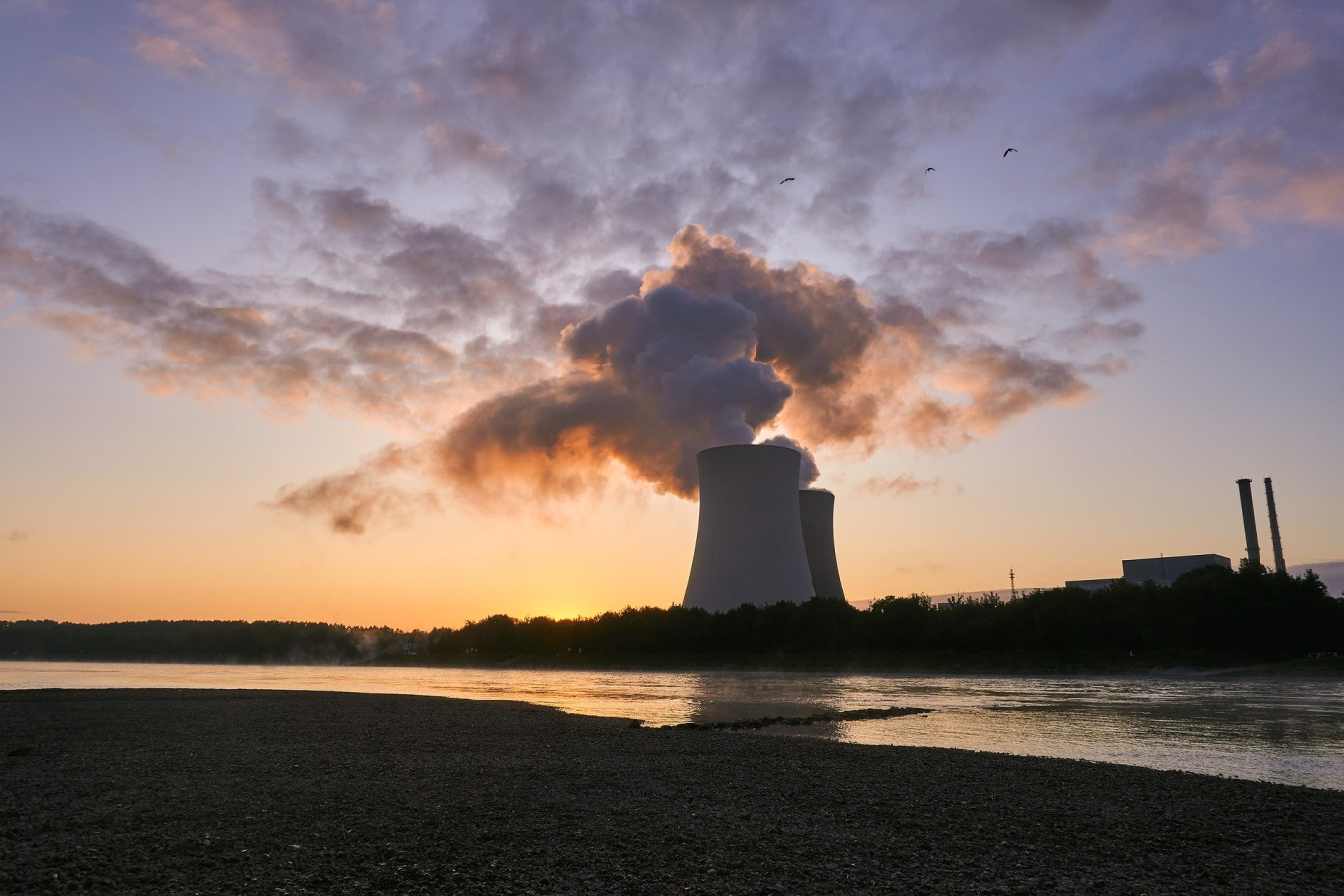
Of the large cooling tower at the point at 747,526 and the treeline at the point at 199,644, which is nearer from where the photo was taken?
the large cooling tower at the point at 747,526

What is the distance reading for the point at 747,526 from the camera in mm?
42969

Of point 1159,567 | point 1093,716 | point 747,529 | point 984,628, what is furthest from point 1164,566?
point 1093,716

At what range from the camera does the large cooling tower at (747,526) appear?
42281mm

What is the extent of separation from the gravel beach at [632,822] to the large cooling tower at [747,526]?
29579 millimetres

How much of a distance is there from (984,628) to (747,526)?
63.3ft

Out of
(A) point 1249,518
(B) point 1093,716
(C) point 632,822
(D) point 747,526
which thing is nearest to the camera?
(C) point 632,822

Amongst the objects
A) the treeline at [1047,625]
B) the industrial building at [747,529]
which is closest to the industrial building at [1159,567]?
the treeline at [1047,625]

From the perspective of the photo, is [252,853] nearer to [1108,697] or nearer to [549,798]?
A: [549,798]

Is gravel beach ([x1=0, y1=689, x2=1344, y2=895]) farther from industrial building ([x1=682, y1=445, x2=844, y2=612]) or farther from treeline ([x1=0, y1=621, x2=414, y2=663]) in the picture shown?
treeline ([x1=0, y1=621, x2=414, y2=663])

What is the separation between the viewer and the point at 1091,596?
51.0 meters

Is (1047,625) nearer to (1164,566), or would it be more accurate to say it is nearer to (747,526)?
(747,526)

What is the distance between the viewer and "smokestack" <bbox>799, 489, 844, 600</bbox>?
55719 millimetres

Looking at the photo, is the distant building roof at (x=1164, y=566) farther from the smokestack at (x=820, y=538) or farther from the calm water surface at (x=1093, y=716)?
the calm water surface at (x=1093, y=716)

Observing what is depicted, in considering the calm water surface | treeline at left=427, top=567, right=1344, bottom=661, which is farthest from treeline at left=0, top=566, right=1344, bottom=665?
the calm water surface
